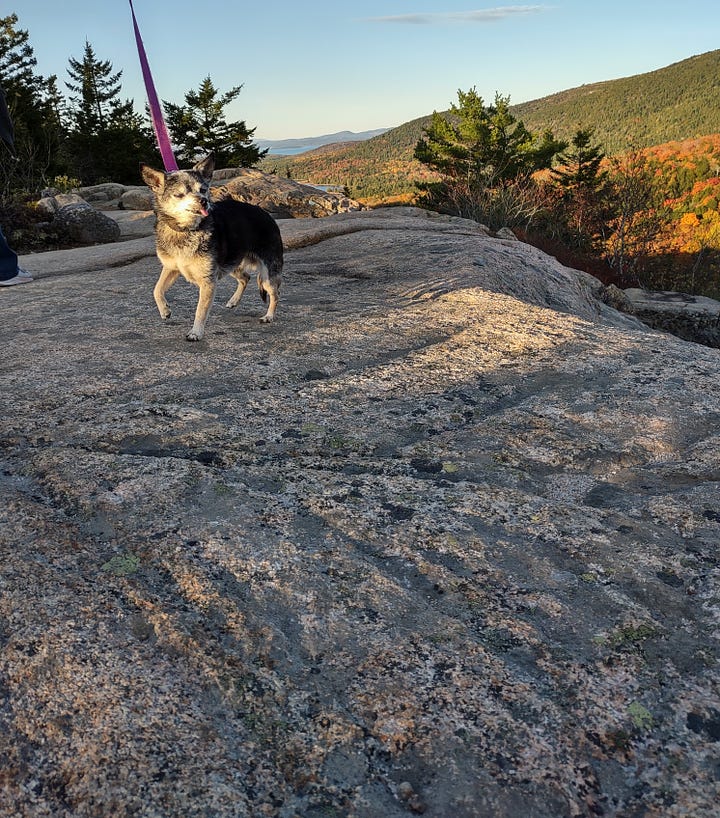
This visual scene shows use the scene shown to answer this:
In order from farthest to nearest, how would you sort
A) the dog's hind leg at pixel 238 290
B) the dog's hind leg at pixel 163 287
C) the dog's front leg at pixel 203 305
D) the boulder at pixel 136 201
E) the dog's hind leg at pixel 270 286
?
the boulder at pixel 136 201, the dog's hind leg at pixel 238 290, the dog's hind leg at pixel 270 286, the dog's hind leg at pixel 163 287, the dog's front leg at pixel 203 305

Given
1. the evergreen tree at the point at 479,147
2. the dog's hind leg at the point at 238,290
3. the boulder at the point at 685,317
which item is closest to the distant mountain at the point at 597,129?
the evergreen tree at the point at 479,147

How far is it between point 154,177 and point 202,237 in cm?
64

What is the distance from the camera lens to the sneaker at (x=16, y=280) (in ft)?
27.7

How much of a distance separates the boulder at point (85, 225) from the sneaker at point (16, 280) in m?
8.24

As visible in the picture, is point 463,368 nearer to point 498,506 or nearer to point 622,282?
point 498,506

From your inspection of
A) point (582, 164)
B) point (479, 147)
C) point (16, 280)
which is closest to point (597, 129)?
point (582, 164)

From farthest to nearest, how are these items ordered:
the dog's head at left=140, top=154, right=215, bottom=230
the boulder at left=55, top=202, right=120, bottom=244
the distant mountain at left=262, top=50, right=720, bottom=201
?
the distant mountain at left=262, top=50, right=720, bottom=201, the boulder at left=55, top=202, right=120, bottom=244, the dog's head at left=140, top=154, right=215, bottom=230

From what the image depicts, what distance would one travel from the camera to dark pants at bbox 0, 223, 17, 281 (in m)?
8.37

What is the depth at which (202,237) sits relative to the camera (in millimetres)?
5758

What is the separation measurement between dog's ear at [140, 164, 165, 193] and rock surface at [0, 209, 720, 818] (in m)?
1.51

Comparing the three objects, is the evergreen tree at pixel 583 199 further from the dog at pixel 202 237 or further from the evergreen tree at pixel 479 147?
the dog at pixel 202 237

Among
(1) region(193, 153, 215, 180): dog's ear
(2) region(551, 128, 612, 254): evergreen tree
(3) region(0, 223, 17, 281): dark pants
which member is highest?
(1) region(193, 153, 215, 180): dog's ear

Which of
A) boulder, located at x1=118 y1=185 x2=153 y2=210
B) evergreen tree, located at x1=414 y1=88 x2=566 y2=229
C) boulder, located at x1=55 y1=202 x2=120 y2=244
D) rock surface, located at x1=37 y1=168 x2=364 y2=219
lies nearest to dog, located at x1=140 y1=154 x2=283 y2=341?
boulder, located at x1=55 y1=202 x2=120 y2=244

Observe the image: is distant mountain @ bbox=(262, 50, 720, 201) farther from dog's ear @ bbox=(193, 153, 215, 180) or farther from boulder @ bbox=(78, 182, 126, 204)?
dog's ear @ bbox=(193, 153, 215, 180)
